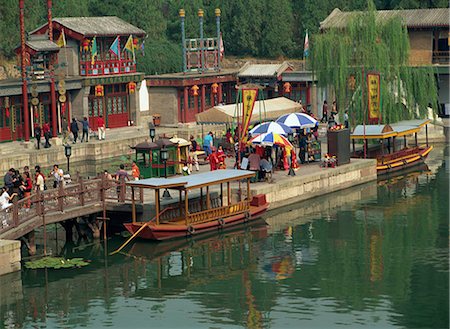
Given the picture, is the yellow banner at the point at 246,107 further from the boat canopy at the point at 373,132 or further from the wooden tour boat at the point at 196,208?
the boat canopy at the point at 373,132

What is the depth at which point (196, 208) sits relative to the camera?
47.0 meters

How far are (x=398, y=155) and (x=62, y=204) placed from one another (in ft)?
76.9

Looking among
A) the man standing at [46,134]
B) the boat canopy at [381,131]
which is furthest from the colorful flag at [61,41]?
the boat canopy at [381,131]

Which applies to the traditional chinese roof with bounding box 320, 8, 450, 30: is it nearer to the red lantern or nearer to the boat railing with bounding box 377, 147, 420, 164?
the red lantern

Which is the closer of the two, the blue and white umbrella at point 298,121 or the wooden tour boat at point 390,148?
the blue and white umbrella at point 298,121

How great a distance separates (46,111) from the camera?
70438 mm

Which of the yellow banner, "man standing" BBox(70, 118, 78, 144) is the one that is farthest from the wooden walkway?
"man standing" BBox(70, 118, 78, 144)

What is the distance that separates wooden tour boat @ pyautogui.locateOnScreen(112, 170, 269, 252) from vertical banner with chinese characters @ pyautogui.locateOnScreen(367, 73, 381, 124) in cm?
1581

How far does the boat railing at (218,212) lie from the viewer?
45528mm

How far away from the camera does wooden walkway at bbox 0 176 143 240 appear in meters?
41.2

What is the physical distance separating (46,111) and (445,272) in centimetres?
3623

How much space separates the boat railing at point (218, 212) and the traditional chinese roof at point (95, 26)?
2789cm

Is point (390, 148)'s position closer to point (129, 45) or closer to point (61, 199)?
point (129, 45)

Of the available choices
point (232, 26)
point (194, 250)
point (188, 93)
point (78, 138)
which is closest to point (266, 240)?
point (194, 250)
